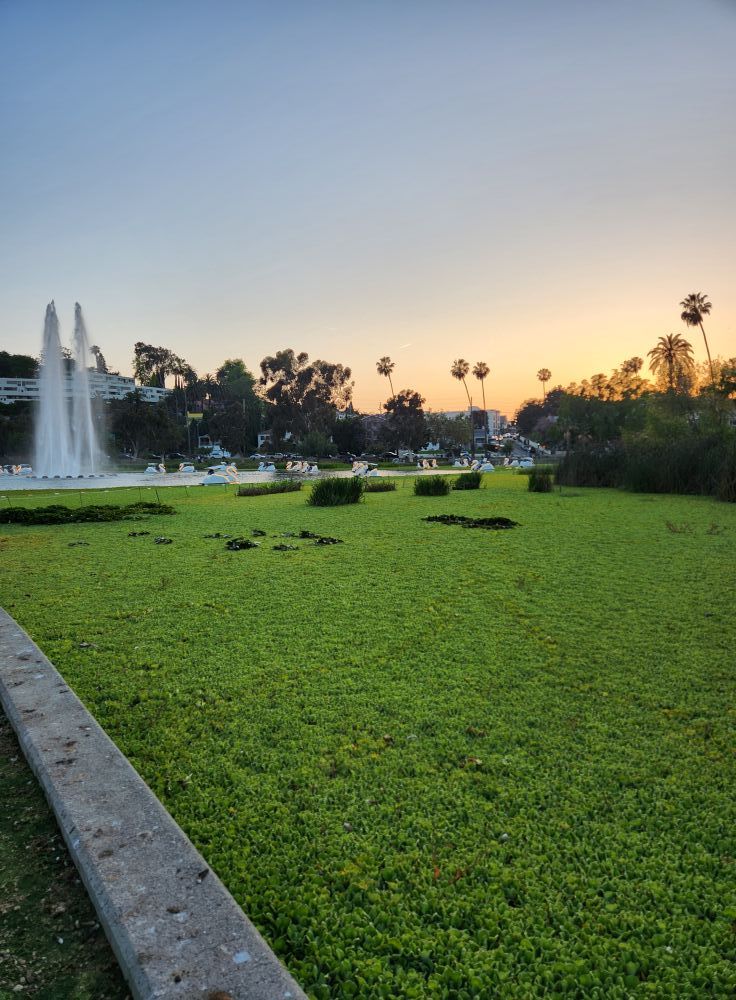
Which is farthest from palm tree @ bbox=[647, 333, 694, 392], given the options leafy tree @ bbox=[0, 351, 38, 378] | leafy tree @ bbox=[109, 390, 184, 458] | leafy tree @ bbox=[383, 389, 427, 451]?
leafy tree @ bbox=[0, 351, 38, 378]

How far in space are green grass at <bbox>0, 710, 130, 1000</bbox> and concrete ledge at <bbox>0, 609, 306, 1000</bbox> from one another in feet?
0.18

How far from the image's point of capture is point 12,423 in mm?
64875

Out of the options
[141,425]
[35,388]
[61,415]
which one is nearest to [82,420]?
[61,415]

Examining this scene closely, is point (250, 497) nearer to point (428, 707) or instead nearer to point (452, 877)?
point (428, 707)

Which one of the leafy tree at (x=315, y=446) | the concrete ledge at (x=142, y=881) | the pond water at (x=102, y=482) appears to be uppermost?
the leafy tree at (x=315, y=446)

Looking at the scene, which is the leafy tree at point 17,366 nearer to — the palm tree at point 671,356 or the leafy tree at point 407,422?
the leafy tree at point 407,422

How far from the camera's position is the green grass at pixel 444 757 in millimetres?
1731

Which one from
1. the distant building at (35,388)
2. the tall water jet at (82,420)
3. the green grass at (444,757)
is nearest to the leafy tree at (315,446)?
the tall water jet at (82,420)

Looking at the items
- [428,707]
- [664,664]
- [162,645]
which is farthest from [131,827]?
[664,664]

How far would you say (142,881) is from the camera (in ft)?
5.80

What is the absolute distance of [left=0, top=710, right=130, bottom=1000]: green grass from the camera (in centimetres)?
155

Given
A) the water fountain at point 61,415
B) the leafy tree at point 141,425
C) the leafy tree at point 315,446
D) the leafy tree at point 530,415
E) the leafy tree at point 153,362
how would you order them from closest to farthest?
the water fountain at point 61,415 < the leafy tree at point 141,425 < the leafy tree at point 315,446 < the leafy tree at point 153,362 < the leafy tree at point 530,415

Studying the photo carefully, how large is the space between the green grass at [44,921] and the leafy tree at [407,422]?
79.9 meters

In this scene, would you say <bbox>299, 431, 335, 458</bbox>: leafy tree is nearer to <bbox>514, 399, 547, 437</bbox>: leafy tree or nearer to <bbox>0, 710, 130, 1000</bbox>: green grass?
<bbox>0, 710, 130, 1000</bbox>: green grass
